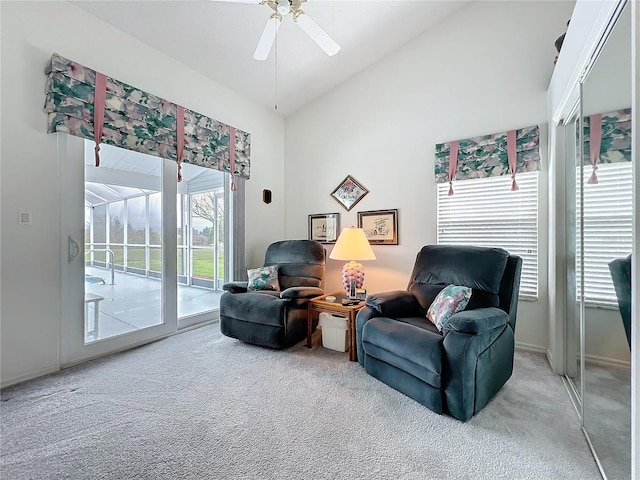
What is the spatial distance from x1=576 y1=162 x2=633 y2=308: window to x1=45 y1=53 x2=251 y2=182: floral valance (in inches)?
134

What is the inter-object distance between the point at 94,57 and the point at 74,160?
0.93 meters

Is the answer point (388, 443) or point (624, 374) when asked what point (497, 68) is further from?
point (388, 443)

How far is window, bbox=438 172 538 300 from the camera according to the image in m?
2.77

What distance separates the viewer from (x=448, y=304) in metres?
2.07

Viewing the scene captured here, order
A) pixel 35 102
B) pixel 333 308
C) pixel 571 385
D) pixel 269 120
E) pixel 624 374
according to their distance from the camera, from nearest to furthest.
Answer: pixel 624 374
pixel 571 385
pixel 35 102
pixel 333 308
pixel 269 120

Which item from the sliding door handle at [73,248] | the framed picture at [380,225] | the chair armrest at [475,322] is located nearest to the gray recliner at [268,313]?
the framed picture at [380,225]

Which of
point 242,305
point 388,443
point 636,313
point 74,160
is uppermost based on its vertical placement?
point 74,160

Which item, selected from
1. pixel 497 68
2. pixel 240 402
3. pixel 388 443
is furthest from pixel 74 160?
pixel 497 68

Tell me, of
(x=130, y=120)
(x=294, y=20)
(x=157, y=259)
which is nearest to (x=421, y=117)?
(x=294, y=20)

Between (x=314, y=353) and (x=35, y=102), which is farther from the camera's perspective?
(x=314, y=353)

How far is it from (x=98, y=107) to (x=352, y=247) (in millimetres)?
2590

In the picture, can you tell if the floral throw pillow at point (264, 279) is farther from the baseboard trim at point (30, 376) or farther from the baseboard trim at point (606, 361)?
the baseboard trim at point (606, 361)

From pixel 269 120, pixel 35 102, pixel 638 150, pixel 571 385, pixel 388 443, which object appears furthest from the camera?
pixel 269 120

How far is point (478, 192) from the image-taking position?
3.02 m
